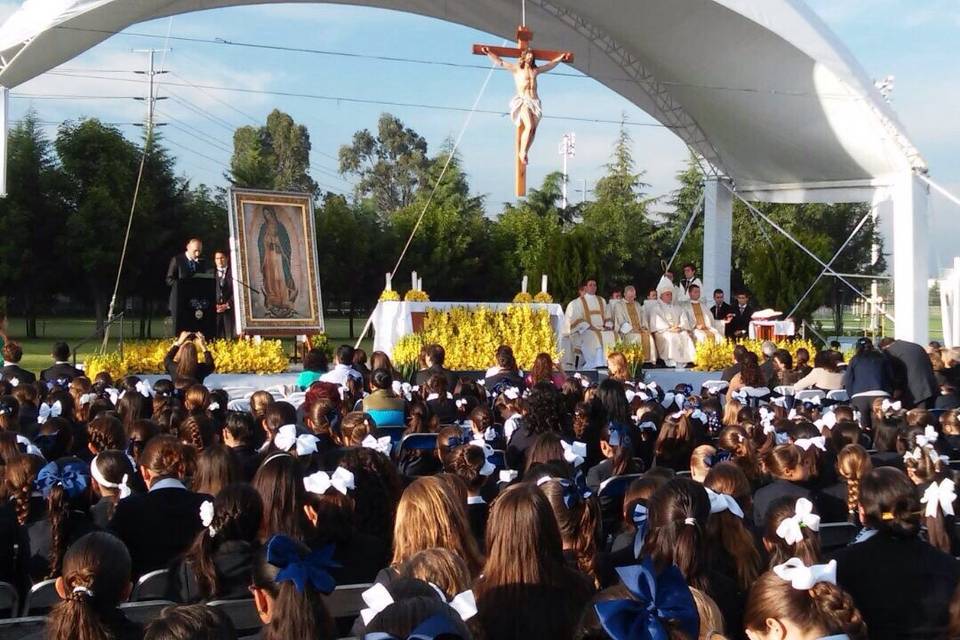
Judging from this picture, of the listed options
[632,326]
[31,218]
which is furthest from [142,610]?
[31,218]

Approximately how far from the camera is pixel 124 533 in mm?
4512

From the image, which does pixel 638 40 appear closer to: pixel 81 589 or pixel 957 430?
pixel 957 430

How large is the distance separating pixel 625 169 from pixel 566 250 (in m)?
25.0

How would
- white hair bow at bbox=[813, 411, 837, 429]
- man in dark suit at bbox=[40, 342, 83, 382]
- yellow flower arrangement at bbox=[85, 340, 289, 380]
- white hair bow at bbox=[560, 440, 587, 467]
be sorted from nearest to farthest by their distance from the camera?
white hair bow at bbox=[560, 440, 587, 467] < white hair bow at bbox=[813, 411, 837, 429] < man in dark suit at bbox=[40, 342, 83, 382] < yellow flower arrangement at bbox=[85, 340, 289, 380]

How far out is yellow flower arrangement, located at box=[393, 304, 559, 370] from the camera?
14.4 m

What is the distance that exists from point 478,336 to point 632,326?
340 centimetres

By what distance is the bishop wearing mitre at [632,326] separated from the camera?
1694 centimetres

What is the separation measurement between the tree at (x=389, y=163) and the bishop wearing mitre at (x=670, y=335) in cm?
4208

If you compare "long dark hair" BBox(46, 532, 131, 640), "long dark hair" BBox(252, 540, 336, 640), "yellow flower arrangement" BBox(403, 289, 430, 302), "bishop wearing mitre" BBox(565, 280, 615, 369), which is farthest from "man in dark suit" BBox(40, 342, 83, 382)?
"bishop wearing mitre" BBox(565, 280, 615, 369)

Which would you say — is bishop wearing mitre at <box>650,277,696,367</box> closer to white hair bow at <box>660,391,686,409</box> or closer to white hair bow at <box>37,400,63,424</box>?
white hair bow at <box>660,391,686,409</box>

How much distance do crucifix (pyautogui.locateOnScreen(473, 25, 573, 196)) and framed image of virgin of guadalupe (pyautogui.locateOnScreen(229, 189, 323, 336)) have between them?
3310 millimetres

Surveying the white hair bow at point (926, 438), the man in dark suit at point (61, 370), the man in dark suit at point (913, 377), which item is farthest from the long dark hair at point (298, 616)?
the man in dark suit at point (913, 377)

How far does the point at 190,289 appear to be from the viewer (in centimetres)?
1480

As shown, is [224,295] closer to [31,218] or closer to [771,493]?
[771,493]
